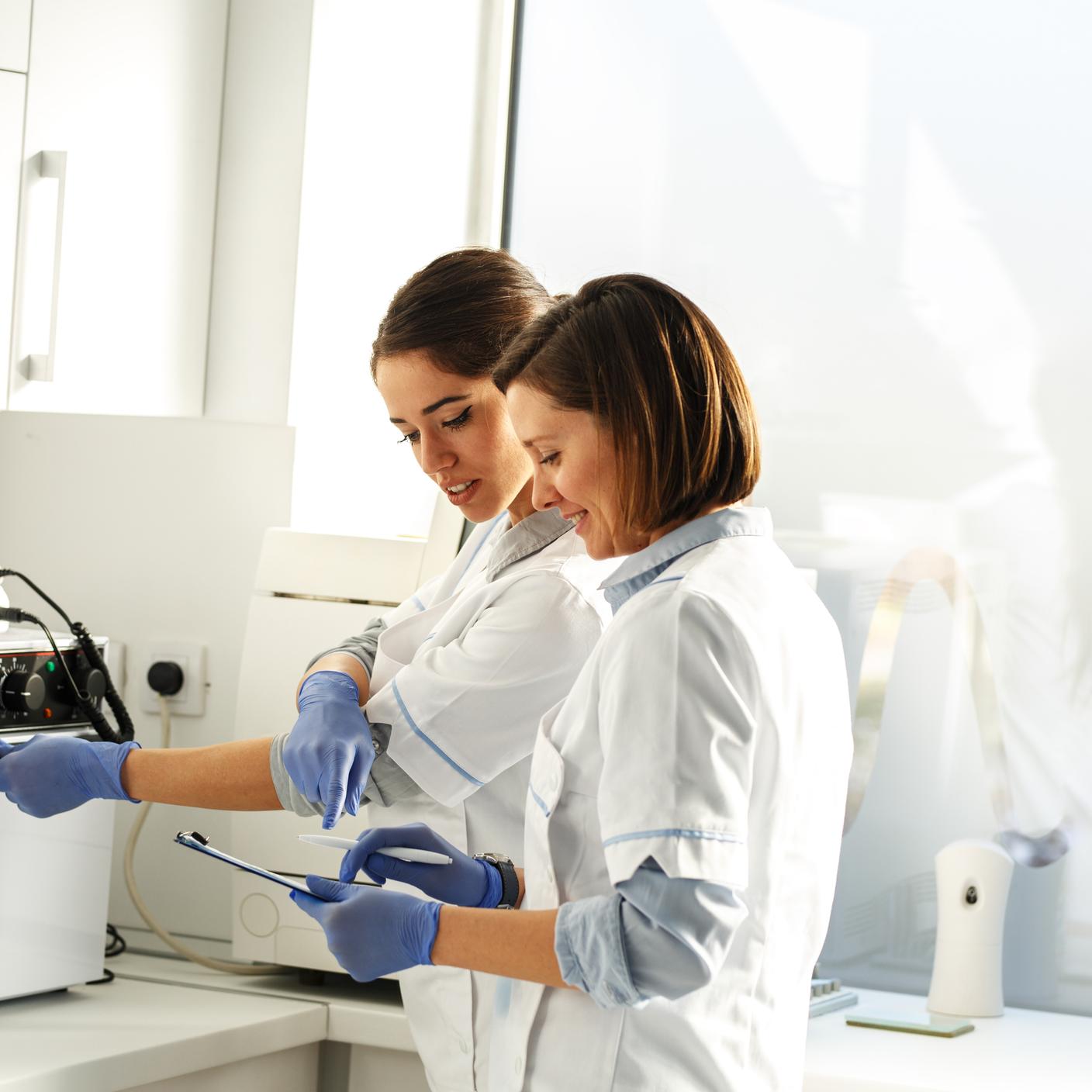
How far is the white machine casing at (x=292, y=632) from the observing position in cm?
165

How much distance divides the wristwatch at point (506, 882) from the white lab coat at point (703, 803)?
104 millimetres

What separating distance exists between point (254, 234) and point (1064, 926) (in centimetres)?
139

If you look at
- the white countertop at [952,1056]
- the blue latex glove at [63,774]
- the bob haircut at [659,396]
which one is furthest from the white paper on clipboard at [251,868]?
the white countertop at [952,1056]

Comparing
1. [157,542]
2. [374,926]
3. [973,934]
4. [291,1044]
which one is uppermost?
[157,542]

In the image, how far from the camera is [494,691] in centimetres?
111

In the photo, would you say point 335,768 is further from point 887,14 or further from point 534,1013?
point 887,14

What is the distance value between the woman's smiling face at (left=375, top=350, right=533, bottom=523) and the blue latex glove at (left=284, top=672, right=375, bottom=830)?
208 mm

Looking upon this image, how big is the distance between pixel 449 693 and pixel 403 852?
13 centimetres

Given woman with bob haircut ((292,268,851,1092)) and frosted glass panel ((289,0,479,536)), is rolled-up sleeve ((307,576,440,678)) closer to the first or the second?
woman with bob haircut ((292,268,851,1092))

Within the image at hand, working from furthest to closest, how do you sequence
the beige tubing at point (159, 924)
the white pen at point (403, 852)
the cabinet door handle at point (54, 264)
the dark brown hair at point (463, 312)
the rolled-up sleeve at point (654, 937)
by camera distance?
the beige tubing at point (159, 924)
the cabinet door handle at point (54, 264)
the dark brown hair at point (463, 312)
the white pen at point (403, 852)
the rolled-up sleeve at point (654, 937)

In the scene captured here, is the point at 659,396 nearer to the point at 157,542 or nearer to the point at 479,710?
the point at 479,710

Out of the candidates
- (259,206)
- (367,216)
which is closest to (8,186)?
(259,206)

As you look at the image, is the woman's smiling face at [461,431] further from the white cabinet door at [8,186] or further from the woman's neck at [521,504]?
the white cabinet door at [8,186]

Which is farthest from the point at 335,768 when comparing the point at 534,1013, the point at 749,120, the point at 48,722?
the point at 749,120
